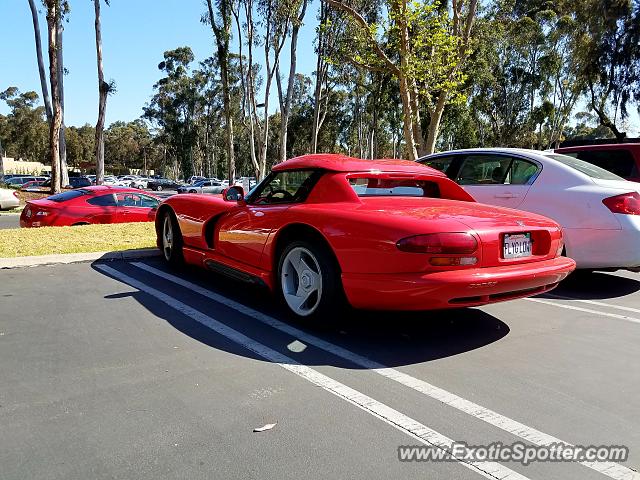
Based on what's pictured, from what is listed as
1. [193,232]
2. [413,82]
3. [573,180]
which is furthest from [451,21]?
[193,232]

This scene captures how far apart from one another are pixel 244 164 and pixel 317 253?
245 ft

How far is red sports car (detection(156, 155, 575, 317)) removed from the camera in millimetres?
3484

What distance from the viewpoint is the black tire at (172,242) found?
644 cm

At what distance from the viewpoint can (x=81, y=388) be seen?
3.05 meters

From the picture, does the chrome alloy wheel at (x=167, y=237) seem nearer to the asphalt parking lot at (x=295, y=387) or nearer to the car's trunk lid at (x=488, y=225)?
the asphalt parking lot at (x=295, y=387)

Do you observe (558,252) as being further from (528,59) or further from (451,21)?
(528,59)

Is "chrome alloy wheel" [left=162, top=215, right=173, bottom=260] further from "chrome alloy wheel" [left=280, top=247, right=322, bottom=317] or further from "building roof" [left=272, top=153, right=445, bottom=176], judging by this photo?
"chrome alloy wheel" [left=280, top=247, right=322, bottom=317]

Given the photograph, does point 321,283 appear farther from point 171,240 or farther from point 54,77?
point 54,77

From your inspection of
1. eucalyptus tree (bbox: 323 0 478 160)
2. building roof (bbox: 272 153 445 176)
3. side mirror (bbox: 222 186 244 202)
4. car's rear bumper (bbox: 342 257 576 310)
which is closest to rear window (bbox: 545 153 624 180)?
building roof (bbox: 272 153 445 176)

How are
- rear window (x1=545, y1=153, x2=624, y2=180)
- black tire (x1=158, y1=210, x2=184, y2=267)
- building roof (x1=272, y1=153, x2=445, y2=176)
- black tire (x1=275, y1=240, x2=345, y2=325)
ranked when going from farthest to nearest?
black tire (x1=158, y1=210, x2=184, y2=267)
rear window (x1=545, y1=153, x2=624, y2=180)
building roof (x1=272, y1=153, x2=445, y2=176)
black tire (x1=275, y1=240, x2=345, y2=325)

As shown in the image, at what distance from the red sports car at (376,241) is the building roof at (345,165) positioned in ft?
0.04

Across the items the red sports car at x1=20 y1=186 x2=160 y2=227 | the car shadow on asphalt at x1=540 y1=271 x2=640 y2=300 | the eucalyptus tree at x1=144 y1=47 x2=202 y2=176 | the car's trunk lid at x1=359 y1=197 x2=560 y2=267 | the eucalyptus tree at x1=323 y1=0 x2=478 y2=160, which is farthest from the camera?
the eucalyptus tree at x1=144 y1=47 x2=202 y2=176

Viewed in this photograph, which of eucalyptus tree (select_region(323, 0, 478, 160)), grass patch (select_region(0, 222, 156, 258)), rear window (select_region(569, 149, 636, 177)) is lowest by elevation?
grass patch (select_region(0, 222, 156, 258))

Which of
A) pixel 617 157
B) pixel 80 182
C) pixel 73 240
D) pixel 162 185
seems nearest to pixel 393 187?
pixel 617 157
